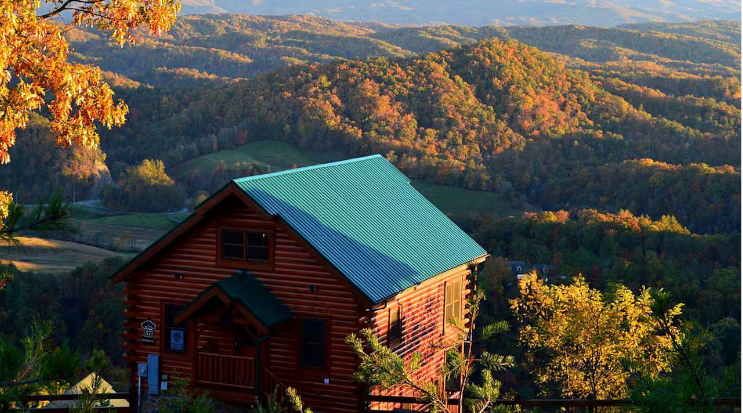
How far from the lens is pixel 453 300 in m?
24.8

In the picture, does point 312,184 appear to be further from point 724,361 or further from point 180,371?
point 724,361

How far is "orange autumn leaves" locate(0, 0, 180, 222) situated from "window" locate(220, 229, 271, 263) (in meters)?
3.40

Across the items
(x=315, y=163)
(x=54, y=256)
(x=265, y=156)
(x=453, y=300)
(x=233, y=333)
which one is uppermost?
(x=265, y=156)

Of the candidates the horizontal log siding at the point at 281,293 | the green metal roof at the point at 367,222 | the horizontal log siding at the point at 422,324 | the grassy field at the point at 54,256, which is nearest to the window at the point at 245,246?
the horizontal log siding at the point at 281,293

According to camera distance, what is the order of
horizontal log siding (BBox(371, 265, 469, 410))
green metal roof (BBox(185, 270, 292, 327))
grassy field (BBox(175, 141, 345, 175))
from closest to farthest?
green metal roof (BBox(185, 270, 292, 327)), horizontal log siding (BBox(371, 265, 469, 410)), grassy field (BBox(175, 141, 345, 175))

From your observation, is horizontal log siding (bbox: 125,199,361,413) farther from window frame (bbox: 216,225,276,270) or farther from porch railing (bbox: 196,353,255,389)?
porch railing (bbox: 196,353,255,389)

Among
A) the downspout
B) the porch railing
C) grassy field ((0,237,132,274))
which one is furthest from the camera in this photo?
grassy field ((0,237,132,274))

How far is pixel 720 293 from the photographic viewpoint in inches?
1935

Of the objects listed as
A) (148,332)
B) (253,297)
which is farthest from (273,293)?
(148,332)

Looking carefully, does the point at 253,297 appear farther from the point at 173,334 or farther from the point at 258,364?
the point at 173,334

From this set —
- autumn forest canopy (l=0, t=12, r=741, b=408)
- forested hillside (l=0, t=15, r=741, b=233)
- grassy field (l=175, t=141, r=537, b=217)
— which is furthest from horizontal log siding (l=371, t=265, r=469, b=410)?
forested hillside (l=0, t=15, r=741, b=233)

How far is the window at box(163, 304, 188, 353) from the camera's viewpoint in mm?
22141

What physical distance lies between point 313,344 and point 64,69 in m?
7.14

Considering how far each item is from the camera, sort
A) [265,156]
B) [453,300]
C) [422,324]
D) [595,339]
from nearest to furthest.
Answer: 1. [422,324]
2. [453,300]
3. [595,339]
4. [265,156]
